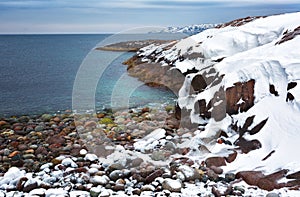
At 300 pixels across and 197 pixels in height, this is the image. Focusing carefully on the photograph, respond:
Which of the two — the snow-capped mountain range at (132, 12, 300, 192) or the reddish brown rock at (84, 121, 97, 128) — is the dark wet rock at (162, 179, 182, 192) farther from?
the reddish brown rock at (84, 121, 97, 128)

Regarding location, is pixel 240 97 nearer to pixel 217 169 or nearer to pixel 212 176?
pixel 217 169

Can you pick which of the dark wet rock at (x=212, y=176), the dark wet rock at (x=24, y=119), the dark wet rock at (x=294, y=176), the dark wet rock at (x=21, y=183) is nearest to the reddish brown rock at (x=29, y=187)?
the dark wet rock at (x=21, y=183)

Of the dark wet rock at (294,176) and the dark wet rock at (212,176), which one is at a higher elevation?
the dark wet rock at (294,176)

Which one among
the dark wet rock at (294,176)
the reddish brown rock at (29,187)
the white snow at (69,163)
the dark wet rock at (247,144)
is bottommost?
the reddish brown rock at (29,187)

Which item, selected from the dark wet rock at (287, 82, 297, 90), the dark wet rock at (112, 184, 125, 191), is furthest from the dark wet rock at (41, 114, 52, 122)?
the dark wet rock at (287, 82, 297, 90)

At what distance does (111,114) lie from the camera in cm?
1405

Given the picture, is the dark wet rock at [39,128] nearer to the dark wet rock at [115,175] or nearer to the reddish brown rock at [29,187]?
the reddish brown rock at [29,187]

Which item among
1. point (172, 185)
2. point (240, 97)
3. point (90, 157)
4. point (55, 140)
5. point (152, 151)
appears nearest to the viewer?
point (172, 185)

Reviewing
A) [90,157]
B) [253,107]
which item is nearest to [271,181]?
[253,107]

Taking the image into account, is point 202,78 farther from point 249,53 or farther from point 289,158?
point 289,158

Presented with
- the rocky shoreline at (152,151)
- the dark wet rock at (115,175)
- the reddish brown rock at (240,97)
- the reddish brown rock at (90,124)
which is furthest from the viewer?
the reddish brown rock at (90,124)

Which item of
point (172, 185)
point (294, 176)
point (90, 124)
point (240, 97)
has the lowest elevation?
point (172, 185)

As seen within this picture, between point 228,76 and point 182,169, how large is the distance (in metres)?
3.90

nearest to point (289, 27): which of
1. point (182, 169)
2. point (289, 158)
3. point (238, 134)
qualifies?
point (238, 134)
